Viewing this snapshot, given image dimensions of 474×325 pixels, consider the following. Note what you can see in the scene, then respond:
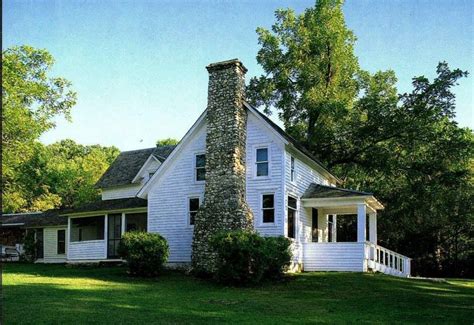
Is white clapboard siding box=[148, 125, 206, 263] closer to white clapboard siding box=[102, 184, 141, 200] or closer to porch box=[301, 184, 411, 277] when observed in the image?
porch box=[301, 184, 411, 277]

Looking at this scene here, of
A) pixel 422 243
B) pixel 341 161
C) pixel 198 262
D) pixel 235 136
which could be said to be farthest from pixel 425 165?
pixel 198 262

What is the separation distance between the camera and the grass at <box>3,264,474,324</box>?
484 inches

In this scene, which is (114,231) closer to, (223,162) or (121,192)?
(121,192)

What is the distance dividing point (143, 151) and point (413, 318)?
25.7 meters

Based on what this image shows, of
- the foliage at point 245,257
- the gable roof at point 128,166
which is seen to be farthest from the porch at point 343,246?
the gable roof at point 128,166

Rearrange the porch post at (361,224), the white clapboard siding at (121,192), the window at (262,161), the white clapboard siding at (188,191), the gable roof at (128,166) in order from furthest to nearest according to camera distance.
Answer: the gable roof at (128,166) → the white clapboard siding at (121,192) → the window at (262,161) → the white clapboard siding at (188,191) → the porch post at (361,224)

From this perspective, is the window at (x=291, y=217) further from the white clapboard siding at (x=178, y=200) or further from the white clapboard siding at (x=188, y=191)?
the white clapboard siding at (x=178, y=200)

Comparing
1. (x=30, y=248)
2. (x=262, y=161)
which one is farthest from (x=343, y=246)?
(x=30, y=248)

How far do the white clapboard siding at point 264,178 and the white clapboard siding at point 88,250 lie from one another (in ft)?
31.4

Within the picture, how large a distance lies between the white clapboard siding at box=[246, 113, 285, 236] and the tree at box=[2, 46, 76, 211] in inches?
625

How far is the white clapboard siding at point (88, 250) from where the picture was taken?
28.3 meters

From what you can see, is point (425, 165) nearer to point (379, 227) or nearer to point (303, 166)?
point (379, 227)

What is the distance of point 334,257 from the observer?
77.3 feet

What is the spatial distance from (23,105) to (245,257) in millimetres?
23720
